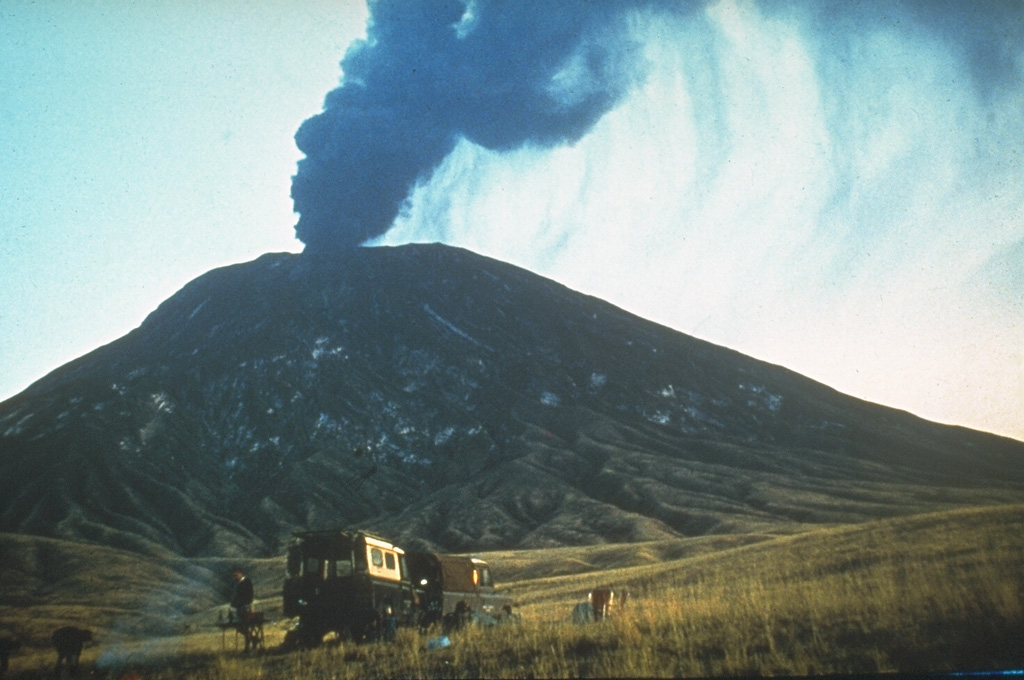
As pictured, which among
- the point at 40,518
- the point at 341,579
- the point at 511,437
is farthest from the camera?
the point at 511,437

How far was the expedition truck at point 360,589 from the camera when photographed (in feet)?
59.6

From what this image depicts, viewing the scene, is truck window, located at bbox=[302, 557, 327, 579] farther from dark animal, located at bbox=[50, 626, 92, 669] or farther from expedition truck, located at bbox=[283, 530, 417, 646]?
dark animal, located at bbox=[50, 626, 92, 669]

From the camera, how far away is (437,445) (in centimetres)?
16438

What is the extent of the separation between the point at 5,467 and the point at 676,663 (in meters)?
158

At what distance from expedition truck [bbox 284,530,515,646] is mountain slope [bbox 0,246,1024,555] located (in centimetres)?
8729

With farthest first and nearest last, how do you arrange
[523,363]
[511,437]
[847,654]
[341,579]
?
[523,363]
[511,437]
[341,579]
[847,654]

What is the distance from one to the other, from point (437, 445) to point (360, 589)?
14747 cm

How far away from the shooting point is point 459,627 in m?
19.0

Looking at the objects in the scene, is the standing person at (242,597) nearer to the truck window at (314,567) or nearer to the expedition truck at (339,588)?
the expedition truck at (339,588)

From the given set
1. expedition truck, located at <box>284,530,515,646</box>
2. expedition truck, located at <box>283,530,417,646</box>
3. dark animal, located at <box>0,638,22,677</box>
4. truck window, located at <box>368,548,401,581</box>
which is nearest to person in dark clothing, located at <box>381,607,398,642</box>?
expedition truck, located at <box>284,530,515,646</box>

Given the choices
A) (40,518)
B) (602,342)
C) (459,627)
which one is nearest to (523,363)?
(602,342)

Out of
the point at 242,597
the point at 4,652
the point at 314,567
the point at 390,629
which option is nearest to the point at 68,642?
the point at 4,652

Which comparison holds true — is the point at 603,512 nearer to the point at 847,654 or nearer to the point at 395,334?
the point at 395,334

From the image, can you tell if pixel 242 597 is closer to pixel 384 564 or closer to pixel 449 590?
pixel 384 564
